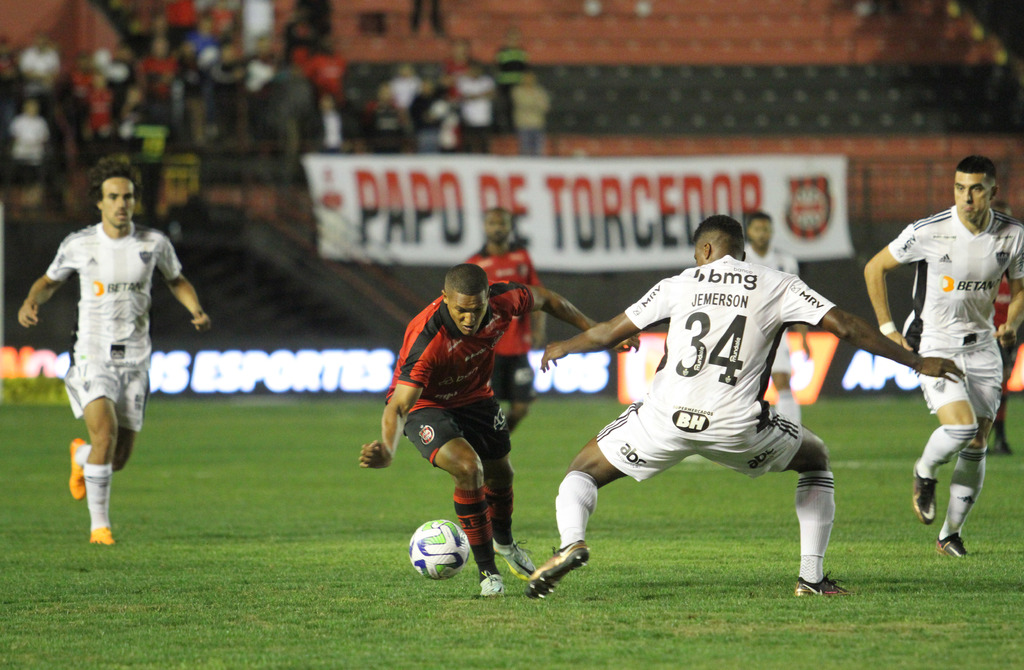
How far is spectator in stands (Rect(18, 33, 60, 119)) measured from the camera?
22641mm

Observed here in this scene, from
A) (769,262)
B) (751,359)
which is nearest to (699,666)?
(751,359)

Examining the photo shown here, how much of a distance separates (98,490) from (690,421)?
4328 millimetres

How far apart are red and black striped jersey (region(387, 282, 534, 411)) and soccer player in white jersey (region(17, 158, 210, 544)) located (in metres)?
2.54

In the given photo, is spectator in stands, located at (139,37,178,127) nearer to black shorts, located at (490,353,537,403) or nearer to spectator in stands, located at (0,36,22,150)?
spectator in stands, located at (0,36,22,150)

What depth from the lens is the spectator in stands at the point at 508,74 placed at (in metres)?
23.7

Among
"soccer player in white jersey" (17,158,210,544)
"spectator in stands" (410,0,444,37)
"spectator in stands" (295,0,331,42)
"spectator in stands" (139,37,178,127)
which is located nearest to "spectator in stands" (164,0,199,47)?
"spectator in stands" (295,0,331,42)

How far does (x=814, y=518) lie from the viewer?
6461mm

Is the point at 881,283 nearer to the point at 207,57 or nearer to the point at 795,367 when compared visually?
the point at 795,367

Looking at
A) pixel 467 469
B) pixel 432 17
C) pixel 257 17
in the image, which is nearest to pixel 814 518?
pixel 467 469

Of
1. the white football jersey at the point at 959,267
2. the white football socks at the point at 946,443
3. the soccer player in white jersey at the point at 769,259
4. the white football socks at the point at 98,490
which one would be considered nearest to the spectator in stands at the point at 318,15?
the soccer player in white jersey at the point at 769,259

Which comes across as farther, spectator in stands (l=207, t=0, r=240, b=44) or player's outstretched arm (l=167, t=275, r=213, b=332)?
spectator in stands (l=207, t=0, r=240, b=44)

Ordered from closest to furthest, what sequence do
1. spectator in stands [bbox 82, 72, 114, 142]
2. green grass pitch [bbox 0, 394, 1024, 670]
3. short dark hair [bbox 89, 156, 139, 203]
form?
1. green grass pitch [bbox 0, 394, 1024, 670]
2. short dark hair [bbox 89, 156, 139, 203]
3. spectator in stands [bbox 82, 72, 114, 142]

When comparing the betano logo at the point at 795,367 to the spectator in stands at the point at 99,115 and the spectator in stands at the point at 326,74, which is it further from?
the spectator in stands at the point at 99,115

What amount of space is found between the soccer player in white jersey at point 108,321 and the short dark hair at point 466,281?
9.71 feet
